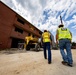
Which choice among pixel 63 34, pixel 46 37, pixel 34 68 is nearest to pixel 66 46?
pixel 63 34

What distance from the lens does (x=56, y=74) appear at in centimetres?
255

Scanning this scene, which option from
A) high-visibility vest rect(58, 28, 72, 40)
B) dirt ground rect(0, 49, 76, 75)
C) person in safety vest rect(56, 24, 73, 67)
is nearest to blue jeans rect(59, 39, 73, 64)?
person in safety vest rect(56, 24, 73, 67)

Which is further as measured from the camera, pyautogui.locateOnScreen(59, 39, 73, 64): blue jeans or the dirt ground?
pyautogui.locateOnScreen(59, 39, 73, 64): blue jeans

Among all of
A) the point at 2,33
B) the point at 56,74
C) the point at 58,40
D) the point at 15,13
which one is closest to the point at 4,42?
the point at 2,33

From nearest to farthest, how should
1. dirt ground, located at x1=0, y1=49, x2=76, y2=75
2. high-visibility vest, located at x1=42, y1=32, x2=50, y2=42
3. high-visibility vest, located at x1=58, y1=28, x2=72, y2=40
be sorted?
dirt ground, located at x1=0, y1=49, x2=76, y2=75, high-visibility vest, located at x1=58, y1=28, x2=72, y2=40, high-visibility vest, located at x1=42, y1=32, x2=50, y2=42

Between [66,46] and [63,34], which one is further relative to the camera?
[63,34]

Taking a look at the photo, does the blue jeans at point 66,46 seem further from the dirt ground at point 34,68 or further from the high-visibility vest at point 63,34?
the dirt ground at point 34,68

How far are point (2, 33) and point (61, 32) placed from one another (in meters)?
13.8

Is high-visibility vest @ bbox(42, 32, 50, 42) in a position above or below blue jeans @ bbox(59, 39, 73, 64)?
above

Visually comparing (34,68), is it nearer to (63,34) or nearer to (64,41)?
(64,41)

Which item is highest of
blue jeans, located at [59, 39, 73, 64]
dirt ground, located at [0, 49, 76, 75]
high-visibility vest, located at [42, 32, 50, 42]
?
high-visibility vest, located at [42, 32, 50, 42]

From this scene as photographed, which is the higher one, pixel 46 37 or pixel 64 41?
pixel 46 37

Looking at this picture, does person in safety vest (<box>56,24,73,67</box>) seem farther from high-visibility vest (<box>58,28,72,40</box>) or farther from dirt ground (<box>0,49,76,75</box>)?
dirt ground (<box>0,49,76,75</box>)

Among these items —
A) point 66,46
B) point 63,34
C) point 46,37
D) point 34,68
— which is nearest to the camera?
point 34,68
